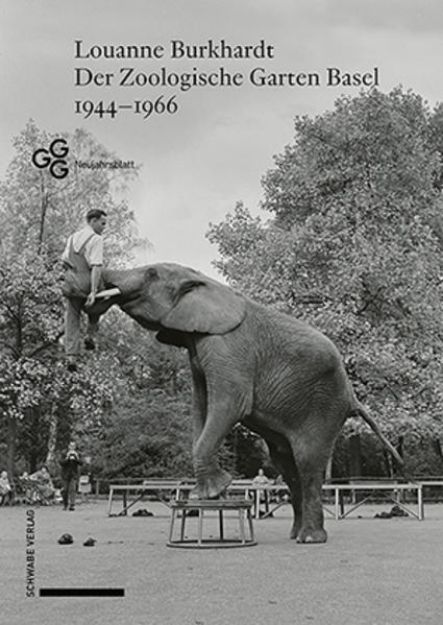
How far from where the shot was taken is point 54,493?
28109mm

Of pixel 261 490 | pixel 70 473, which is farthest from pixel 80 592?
pixel 70 473

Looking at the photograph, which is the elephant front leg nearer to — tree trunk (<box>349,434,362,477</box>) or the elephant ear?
the elephant ear

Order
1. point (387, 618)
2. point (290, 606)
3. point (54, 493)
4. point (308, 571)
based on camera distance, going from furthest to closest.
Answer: point (54, 493)
point (308, 571)
point (290, 606)
point (387, 618)

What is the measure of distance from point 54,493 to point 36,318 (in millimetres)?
5503

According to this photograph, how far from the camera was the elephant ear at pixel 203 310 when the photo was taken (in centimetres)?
1139

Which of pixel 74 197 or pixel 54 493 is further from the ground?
pixel 74 197

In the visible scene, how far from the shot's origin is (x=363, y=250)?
2948cm

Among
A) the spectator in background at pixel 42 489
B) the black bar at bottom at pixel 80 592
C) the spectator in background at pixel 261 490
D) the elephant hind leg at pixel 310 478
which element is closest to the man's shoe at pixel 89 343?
the elephant hind leg at pixel 310 478

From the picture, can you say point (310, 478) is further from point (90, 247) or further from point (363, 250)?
point (363, 250)

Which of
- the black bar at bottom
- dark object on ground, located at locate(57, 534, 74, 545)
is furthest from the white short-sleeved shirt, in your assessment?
the black bar at bottom

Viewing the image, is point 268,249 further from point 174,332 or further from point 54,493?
point 174,332

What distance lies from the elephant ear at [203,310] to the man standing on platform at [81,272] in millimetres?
1025

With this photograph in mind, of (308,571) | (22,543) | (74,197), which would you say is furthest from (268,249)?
(308,571)

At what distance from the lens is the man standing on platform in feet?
36.1
